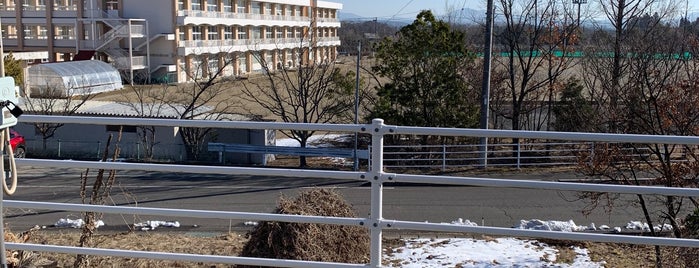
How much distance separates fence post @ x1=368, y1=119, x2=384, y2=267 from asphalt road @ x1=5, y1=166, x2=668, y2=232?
8.94 meters

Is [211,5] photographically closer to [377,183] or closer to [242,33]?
[242,33]

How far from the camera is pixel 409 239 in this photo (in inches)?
369

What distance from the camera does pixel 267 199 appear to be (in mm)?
17672

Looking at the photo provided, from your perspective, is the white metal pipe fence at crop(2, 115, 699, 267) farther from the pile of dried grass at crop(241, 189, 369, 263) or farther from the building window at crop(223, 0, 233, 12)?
the building window at crop(223, 0, 233, 12)

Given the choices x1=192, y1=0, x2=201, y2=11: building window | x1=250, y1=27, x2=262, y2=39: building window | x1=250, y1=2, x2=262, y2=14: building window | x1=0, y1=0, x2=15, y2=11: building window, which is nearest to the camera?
x1=0, y1=0, x2=15, y2=11: building window

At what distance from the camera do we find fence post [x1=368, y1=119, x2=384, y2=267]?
3375mm

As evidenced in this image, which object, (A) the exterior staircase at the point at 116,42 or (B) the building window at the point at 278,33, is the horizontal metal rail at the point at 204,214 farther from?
(B) the building window at the point at 278,33

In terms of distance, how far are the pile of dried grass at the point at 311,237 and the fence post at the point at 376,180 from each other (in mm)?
2699

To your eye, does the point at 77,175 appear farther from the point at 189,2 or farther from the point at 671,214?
the point at 189,2

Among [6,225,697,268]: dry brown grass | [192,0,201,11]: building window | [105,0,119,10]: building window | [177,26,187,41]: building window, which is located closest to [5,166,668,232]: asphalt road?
[6,225,697,268]: dry brown grass

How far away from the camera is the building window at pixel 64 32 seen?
55.5m

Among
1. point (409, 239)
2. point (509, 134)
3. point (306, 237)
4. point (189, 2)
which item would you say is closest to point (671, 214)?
point (409, 239)

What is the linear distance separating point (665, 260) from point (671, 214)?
97.2 inches

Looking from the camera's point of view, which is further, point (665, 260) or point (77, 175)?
point (77, 175)
